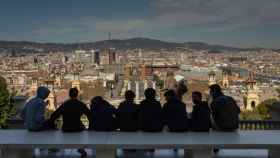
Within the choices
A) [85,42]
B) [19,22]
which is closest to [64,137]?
[19,22]

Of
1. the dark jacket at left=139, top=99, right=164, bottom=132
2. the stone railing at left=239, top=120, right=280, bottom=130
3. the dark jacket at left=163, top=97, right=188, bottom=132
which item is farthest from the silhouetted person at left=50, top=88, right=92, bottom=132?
the stone railing at left=239, top=120, right=280, bottom=130

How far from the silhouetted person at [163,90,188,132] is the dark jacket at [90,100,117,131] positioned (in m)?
0.48

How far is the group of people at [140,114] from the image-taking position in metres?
3.96

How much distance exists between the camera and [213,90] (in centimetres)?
415

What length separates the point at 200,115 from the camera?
396 cm

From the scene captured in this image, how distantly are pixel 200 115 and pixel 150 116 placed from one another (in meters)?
0.44

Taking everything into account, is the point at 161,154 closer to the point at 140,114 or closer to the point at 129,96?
the point at 140,114

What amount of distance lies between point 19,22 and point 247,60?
40.7 meters

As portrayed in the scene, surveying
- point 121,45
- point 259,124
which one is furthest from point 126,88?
point 259,124

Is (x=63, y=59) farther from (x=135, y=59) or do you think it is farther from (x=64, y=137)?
(x=64, y=137)

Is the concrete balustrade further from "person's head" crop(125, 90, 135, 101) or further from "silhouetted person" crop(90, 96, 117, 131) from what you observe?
"person's head" crop(125, 90, 135, 101)

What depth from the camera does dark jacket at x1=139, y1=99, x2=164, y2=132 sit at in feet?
13.0

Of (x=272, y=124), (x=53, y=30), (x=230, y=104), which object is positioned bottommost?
(x=272, y=124)

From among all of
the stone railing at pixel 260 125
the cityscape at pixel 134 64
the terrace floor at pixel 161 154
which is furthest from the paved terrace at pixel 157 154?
the cityscape at pixel 134 64
